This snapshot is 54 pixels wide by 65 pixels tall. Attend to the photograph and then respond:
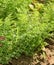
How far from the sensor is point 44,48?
167 inches

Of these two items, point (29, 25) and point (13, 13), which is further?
point (13, 13)

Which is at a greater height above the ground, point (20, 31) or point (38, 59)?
point (20, 31)

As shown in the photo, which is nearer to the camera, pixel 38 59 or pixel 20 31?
pixel 20 31

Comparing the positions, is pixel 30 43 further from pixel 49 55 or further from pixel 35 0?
pixel 35 0

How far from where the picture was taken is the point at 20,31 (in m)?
3.73

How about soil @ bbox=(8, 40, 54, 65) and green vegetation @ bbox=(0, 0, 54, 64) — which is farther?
soil @ bbox=(8, 40, 54, 65)

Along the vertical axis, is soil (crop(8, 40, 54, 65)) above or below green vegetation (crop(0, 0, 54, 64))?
below

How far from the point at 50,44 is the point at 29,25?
2.90 ft

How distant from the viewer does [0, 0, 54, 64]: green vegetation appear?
3.47 metres

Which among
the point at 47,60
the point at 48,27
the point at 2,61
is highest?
the point at 48,27

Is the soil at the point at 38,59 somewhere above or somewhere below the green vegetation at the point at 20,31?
below

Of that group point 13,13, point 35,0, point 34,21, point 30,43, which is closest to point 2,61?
point 30,43

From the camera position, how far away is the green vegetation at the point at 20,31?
3.47 metres

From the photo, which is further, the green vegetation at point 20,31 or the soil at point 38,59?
the soil at point 38,59
